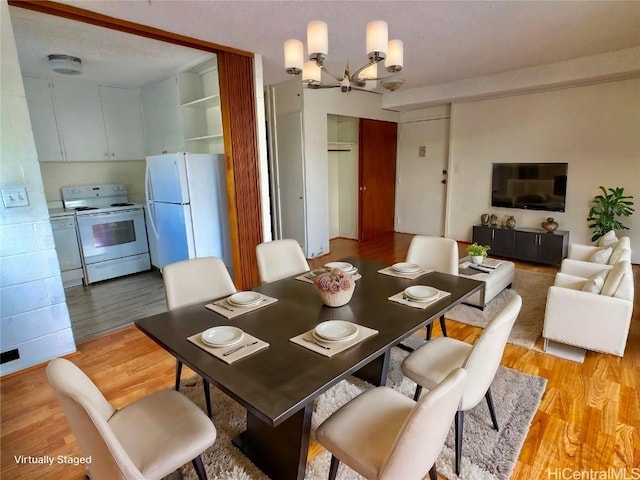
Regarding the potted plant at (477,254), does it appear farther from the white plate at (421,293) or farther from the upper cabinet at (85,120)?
the upper cabinet at (85,120)

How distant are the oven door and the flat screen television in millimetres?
5244

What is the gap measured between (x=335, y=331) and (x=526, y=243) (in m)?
4.32

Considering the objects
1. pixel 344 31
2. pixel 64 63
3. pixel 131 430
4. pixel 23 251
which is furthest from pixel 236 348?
pixel 64 63

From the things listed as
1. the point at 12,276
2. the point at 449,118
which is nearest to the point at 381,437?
the point at 12,276

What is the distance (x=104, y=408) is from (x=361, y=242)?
509cm

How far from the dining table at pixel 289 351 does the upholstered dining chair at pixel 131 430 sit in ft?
0.84

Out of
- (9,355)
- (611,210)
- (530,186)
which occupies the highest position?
(530,186)

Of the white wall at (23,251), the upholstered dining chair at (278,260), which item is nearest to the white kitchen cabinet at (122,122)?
the white wall at (23,251)

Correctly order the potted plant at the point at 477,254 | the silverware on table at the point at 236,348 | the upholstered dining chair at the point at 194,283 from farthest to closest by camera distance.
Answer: the potted plant at the point at 477,254, the upholstered dining chair at the point at 194,283, the silverware on table at the point at 236,348

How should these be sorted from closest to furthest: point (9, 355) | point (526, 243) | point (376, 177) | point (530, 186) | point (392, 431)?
point (392, 431) < point (9, 355) < point (526, 243) < point (530, 186) < point (376, 177)

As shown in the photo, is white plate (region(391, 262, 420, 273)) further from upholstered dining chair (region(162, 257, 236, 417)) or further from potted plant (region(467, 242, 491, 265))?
potted plant (region(467, 242, 491, 265))

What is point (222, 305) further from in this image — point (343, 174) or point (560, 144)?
point (560, 144)

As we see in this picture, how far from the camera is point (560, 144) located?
15.9 feet

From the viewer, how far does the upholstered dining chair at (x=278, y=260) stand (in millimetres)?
2502
